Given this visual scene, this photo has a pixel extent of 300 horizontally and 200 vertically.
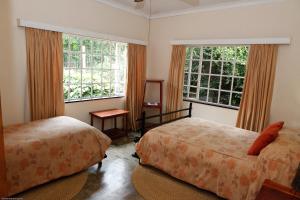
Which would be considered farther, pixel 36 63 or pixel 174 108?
pixel 174 108

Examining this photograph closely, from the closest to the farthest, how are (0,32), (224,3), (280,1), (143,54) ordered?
(0,32) < (280,1) < (224,3) < (143,54)

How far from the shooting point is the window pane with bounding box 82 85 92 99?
154 inches

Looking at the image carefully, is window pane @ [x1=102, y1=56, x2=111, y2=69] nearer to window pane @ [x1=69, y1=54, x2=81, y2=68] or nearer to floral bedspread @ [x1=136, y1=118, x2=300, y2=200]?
window pane @ [x1=69, y1=54, x2=81, y2=68]

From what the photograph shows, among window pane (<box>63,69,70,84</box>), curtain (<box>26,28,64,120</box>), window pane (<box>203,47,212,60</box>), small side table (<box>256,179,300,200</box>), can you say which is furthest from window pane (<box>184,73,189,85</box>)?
small side table (<box>256,179,300,200</box>)

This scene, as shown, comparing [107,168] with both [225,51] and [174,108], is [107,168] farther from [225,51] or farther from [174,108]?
[225,51]

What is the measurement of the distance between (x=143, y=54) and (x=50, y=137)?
2859 millimetres

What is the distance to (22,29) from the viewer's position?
2.85 meters

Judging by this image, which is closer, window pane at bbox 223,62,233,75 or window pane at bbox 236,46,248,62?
window pane at bbox 236,46,248,62

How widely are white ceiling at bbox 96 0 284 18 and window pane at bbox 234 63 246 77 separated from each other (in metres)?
1.03

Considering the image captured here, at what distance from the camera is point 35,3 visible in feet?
9.59

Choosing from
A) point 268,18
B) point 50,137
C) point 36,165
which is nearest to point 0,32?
point 50,137


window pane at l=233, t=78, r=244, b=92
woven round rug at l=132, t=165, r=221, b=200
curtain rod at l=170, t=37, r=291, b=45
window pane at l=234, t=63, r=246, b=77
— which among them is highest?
curtain rod at l=170, t=37, r=291, b=45

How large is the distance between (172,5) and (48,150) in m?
3.31

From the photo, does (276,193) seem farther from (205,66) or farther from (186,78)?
(186,78)
